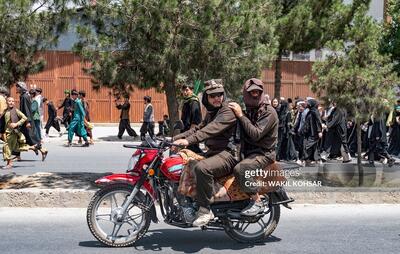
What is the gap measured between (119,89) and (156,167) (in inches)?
147

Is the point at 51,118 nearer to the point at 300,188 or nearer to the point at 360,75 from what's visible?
the point at 360,75

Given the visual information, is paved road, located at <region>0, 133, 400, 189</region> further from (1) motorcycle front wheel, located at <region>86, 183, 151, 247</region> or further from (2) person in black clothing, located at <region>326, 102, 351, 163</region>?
(1) motorcycle front wheel, located at <region>86, 183, 151, 247</region>

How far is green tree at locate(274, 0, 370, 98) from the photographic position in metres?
18.0

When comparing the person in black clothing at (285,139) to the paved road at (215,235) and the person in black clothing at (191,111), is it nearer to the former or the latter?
the person in black clothing at (191,111)

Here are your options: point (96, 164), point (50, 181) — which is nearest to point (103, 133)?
point (96, 164)

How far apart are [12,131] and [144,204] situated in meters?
6.65

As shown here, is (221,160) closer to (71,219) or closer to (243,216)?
(243,216)

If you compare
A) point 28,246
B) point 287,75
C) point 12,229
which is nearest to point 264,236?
point 28,246

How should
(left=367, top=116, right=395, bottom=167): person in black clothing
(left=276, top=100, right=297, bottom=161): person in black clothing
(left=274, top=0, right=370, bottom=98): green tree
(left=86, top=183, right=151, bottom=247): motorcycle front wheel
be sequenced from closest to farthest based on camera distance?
(left=86, top=183, right=151, bottom=247): motorcycle front wheel
(left=367, top=116, right=395, bottom=167): person in black clothing
(left=276, top=100, right=297, bottom=161): person in black clothing
(left=274, top=0, right=370, bottom=98): green tree

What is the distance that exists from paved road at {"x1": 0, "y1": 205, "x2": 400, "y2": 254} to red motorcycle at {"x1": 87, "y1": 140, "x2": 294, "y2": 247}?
0.20m

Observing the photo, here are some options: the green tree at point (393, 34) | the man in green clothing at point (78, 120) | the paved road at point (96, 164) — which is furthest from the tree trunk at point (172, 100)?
the green tree at point (393, 34)

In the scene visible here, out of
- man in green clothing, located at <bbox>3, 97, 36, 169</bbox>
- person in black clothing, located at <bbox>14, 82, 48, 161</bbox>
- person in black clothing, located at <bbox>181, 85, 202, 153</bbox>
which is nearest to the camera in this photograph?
person in black clothing, located at <bbox>181, 85, 202, 153</bbox>

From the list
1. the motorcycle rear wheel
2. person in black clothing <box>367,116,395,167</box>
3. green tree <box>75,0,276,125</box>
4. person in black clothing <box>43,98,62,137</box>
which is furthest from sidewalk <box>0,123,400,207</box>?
person in black clothing <box>43,98,62,137</box>

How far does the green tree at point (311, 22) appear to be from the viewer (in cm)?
1800
